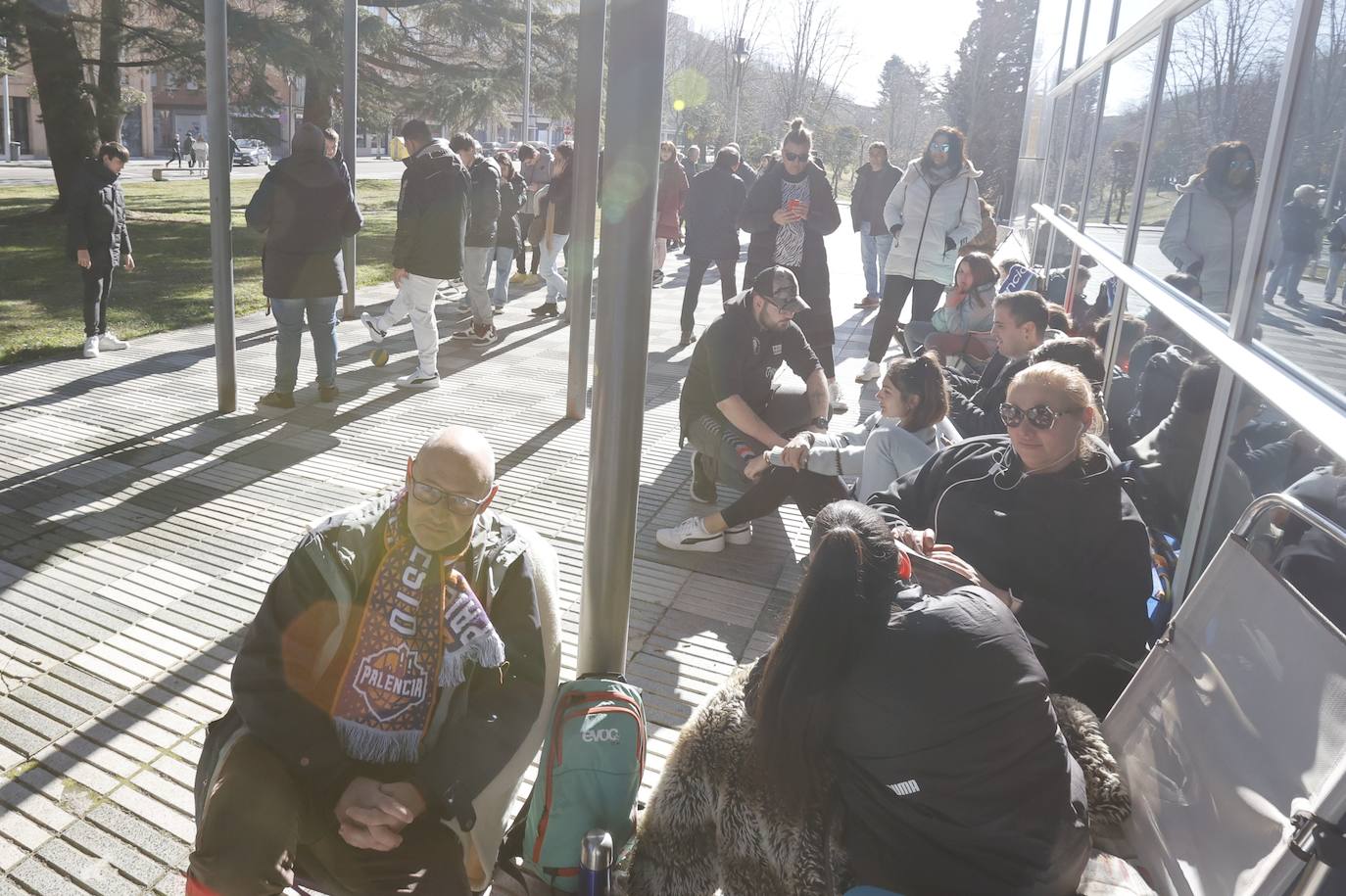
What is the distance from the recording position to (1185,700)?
8.13 ft

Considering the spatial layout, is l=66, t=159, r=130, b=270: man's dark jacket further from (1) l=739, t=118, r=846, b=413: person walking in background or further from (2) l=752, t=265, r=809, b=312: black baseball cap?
(2) l=752, t=265, r=809, b=312: black baseball cap

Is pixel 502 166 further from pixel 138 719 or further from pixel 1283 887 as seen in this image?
pixel 1283 887

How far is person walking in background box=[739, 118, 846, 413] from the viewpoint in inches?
320

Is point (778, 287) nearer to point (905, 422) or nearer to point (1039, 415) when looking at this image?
point (905, 422)

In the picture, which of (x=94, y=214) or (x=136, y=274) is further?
(x=136, y=274)

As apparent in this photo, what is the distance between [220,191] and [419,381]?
7.10 feet

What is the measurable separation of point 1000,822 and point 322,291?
20.5ft

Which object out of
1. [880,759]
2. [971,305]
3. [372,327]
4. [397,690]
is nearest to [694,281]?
[372,327]

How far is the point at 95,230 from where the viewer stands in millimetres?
8352

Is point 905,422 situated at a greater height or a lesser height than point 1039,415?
lesser

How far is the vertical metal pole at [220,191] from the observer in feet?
20.6

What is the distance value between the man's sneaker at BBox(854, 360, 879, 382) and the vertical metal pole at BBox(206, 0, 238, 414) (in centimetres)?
515

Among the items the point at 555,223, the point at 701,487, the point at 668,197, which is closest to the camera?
the point at 701,487

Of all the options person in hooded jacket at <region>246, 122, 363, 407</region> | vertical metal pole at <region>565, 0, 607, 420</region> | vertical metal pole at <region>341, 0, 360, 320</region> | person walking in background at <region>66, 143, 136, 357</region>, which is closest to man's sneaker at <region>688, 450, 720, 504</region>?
vertical metal pole at <region>565, 0, 607, 420</region>
